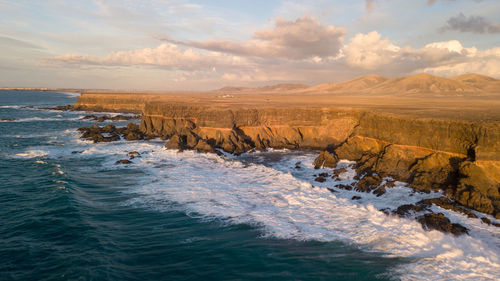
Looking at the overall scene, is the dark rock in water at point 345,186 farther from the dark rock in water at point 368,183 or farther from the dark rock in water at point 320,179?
the dark rock in water at point 320,179

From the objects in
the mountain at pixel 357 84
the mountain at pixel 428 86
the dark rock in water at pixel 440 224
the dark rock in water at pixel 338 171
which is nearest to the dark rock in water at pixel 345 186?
the dark rock in water at pixel 338 171

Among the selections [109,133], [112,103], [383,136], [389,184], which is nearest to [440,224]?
[389,184]

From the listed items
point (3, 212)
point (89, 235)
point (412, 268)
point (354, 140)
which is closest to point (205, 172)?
point (89, 235)

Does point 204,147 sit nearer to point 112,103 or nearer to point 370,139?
point 370,139

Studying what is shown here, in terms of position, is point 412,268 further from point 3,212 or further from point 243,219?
point 3,212

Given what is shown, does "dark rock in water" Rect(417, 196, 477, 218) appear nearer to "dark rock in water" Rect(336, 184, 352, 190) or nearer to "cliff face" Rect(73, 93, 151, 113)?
"dark rock in water" Rect(336, 184, 352, 190)

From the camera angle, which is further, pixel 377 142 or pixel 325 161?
pixel 377 142

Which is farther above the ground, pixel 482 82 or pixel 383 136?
pixel 482 82

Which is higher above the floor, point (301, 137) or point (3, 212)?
point (301, 137)
